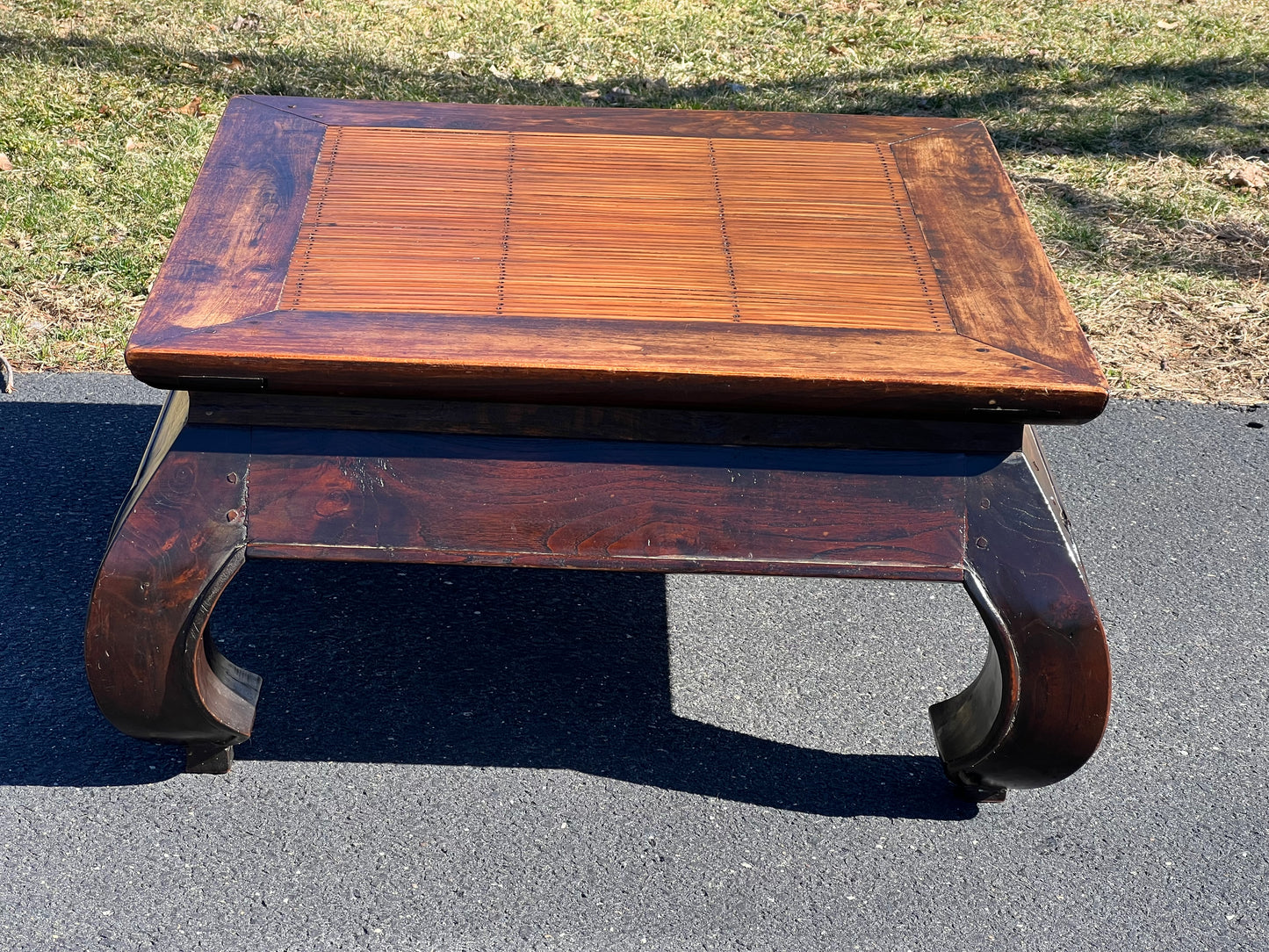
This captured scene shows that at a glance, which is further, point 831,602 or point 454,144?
point 831,602

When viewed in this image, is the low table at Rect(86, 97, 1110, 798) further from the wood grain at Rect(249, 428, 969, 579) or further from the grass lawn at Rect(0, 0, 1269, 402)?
the grass lawn at Rect(0, 0, 1269, 402)

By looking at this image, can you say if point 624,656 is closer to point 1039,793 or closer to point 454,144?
point 1039,793

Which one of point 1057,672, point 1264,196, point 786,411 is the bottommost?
point 1264,196

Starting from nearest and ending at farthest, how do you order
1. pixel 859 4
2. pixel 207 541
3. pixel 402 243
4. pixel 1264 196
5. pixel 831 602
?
pixel 207 541, pixel 402 243, pixel 831 602, pixel 1264 196, pixel 859 4

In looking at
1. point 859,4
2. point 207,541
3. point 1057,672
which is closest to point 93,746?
point 207,541

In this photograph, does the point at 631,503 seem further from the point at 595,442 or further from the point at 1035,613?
the point at 1035,613

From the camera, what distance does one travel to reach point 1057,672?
167 cm

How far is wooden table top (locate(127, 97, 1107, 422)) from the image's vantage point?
1.59 m

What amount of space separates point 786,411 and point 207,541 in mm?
782

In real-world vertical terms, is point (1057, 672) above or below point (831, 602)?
above

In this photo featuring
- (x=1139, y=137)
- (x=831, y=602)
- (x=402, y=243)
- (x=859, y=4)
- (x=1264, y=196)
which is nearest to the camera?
(x=402, y=243)

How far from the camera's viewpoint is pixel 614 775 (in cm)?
194

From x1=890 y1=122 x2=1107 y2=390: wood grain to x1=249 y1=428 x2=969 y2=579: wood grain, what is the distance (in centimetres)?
20

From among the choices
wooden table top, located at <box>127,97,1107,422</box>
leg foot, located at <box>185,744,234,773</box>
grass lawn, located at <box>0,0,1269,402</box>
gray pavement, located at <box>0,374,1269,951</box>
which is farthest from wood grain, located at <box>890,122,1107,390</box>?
leg foot, located at <box>185,744,234,773</box>
